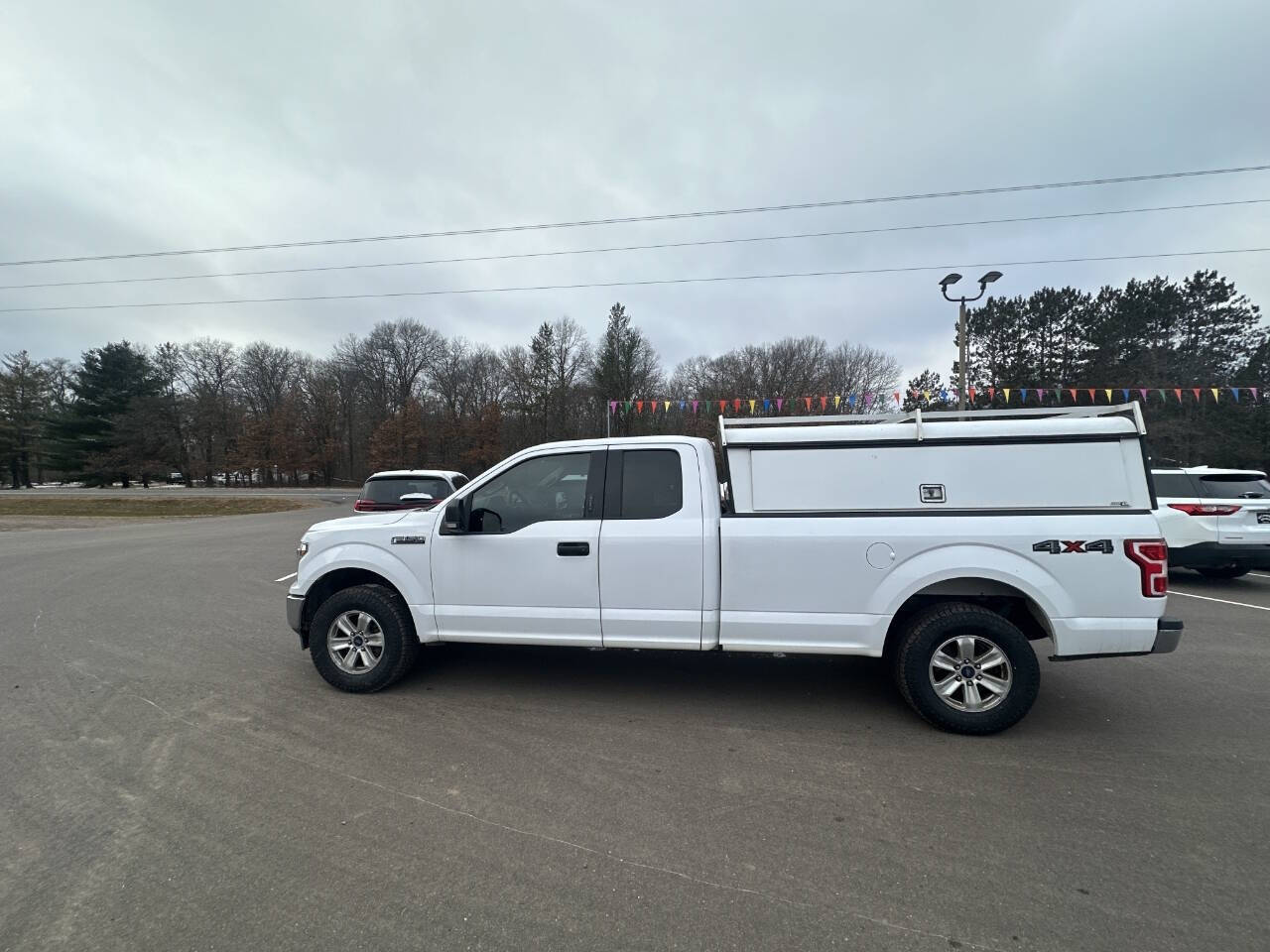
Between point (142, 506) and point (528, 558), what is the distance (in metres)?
35.0

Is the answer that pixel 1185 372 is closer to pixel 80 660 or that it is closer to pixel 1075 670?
pixel 1075 670

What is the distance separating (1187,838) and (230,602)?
9334 mm

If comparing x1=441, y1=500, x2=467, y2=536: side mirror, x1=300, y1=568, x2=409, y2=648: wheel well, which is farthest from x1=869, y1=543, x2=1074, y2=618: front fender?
x1=300, y1=568, x2=409, y2=648: wheel well

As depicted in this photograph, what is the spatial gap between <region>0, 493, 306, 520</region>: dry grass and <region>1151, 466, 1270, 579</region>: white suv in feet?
106

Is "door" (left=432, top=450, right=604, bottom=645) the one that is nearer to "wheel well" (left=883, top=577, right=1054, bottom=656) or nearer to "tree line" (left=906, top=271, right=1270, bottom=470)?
"wheel well" (left=883, top=577, right=1054, bottom=656)

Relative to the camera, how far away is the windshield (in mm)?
9734

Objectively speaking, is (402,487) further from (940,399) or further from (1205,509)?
(940,399)

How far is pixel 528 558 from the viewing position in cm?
424

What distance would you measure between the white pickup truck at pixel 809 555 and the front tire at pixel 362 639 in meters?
0.02

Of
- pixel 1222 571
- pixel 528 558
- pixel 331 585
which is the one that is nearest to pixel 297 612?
pixel 331 585

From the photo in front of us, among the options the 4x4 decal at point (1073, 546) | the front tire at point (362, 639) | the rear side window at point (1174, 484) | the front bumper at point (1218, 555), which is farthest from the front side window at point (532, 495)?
the front bumper at point (1218, 555)

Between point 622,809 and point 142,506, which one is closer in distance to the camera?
point 622,809

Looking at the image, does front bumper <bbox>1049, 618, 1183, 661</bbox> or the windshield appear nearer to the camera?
front bumper <bbox>1049, 618, 1183, 661</bbox>

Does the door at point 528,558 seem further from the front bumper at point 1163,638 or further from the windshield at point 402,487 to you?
the windshield at point 402,487
